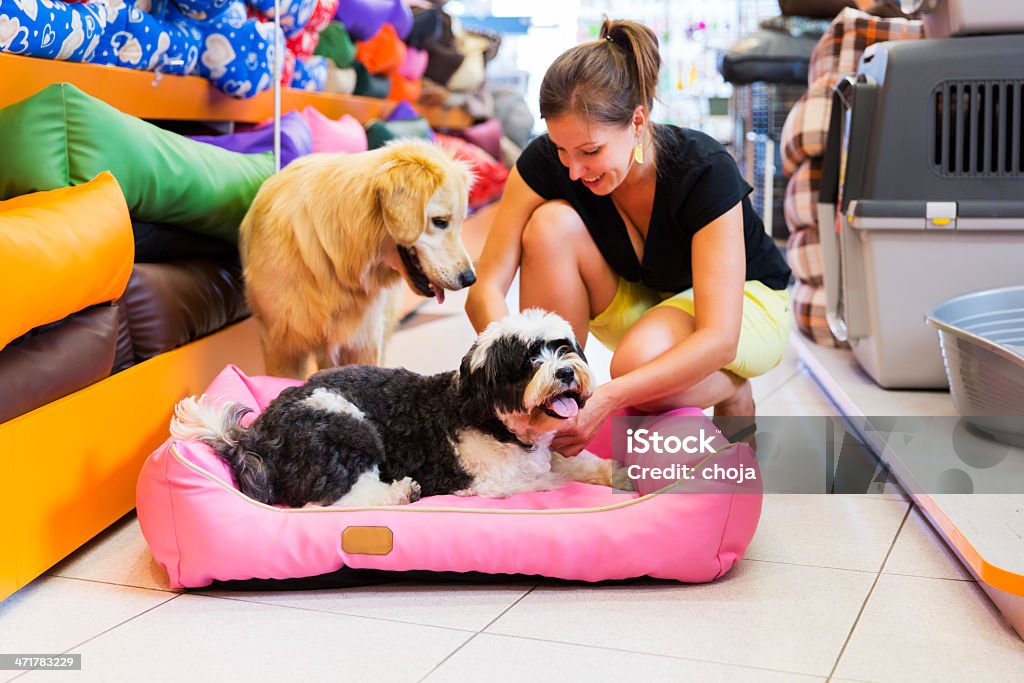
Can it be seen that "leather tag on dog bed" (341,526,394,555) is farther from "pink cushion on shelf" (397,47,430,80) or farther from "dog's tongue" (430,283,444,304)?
"pink cushion on shelf" (397,47,430,80)

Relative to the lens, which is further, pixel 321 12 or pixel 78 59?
pixel 321 12

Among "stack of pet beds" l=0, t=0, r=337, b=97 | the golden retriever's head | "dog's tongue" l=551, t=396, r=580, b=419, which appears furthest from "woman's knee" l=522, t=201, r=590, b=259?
"stack of pet beds" l=0, t=0, r=337, b=97

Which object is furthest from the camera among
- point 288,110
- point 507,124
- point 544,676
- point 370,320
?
point 507,124

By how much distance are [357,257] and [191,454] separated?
0.73 metres

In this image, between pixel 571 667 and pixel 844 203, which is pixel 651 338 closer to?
pixel 571 667

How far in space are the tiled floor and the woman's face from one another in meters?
0.77

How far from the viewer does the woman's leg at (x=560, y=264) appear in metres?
2.21

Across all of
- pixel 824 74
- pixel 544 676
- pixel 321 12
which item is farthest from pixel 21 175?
pixel 824 74

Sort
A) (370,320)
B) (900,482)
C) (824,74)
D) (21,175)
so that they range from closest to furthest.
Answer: (21,175), (900,482), (370,320), (824,74)

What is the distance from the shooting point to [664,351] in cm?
208

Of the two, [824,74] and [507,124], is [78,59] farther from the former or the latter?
[507,124]

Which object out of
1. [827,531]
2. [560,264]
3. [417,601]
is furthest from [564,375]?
[827,531]

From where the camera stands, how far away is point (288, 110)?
3.37 meters

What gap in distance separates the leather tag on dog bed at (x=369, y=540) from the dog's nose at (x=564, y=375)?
38 cm
